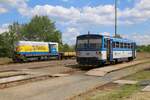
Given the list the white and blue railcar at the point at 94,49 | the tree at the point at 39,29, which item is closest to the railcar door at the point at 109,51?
the white and blue railcar at the point at 94,49

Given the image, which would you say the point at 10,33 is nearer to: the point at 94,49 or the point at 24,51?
the point at 24,51

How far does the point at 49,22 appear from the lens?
117438 mm

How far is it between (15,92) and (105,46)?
1791cm

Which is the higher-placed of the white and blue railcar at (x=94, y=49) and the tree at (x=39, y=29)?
the tree at (x=39, y=29)

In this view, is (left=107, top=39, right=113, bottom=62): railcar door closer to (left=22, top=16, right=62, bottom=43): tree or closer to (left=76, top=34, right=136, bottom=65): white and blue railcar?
(left=76, top=34, right=136, bottom=65): white and blue railcar

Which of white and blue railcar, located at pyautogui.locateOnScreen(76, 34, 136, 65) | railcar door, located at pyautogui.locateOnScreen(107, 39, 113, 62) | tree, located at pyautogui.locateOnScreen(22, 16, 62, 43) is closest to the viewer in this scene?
white and blue railcar, located at pyautogui.locateOnScreen(76, 34, 136, 65)

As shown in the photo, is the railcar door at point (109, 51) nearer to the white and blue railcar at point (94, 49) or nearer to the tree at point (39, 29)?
the white and blue railcar at point (94, 49)

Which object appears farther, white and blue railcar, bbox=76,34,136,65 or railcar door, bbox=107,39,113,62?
railcar door, bbox=107,39,113,62

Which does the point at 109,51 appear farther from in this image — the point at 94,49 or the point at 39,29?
the point at 39,29

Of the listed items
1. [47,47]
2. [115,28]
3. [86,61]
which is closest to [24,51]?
[47,47]

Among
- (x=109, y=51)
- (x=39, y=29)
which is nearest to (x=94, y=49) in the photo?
(x=109, y=51)

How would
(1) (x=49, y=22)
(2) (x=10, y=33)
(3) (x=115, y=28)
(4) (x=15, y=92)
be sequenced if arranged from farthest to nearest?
(1) (x=49, y=22), (2) (x=10, y=33), (3) (x=115, y=28), (4) (x=15, y=92)

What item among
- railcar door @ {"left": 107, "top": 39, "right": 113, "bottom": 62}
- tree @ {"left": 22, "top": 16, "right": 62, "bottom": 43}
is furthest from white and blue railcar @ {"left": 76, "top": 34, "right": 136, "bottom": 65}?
tree @ {"left": 22, "top": 16, "right": 62, "bottom": 43}

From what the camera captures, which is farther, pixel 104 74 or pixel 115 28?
pixel 115 28
